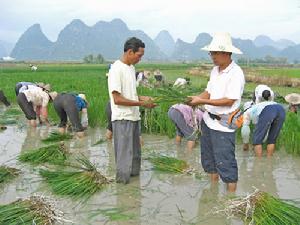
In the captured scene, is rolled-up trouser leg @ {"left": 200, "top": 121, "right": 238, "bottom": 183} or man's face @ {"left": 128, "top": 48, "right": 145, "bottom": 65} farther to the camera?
man's face @ {"left": 128, "top": 48, "right": 145, "bottom": 65}

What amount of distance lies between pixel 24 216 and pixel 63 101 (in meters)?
3.70

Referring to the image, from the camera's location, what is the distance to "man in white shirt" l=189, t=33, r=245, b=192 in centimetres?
370

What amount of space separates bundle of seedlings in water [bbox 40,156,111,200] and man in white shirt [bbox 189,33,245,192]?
1.18 metres

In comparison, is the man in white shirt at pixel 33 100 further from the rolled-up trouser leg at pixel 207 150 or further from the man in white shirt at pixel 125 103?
the rolled-up trouser leg at pixel 207 150

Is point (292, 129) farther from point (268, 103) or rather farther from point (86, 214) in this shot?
point (86, 214)

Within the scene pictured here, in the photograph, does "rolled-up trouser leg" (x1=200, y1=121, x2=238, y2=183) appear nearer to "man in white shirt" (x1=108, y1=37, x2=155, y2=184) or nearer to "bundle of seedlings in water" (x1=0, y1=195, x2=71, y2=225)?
"man in white shirt" (x1=108, y1=37, x2=155, y2=184)

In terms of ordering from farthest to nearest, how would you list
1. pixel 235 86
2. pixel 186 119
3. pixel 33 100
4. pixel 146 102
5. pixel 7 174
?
pixel 33 100, pixel 186 119, pixel 7 174, pixel 146 102, pixel 235 86

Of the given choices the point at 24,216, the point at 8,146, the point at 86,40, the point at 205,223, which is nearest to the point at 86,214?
the point at 24,216

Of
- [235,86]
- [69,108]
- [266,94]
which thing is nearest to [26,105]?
[69,108]

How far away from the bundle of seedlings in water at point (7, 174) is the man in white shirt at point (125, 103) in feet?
3.91

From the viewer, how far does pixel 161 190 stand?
4215 mm

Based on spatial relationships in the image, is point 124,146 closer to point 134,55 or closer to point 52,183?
point 52,183

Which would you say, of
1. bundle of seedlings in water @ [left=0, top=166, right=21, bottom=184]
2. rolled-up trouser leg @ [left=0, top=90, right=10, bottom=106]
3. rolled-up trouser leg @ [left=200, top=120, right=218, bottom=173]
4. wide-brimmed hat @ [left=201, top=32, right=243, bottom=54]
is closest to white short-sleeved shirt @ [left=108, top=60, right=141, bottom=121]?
rolled-up trouser leg @ [left=200, top=120, right=218, bottom=173]

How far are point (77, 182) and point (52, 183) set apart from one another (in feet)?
1.01
